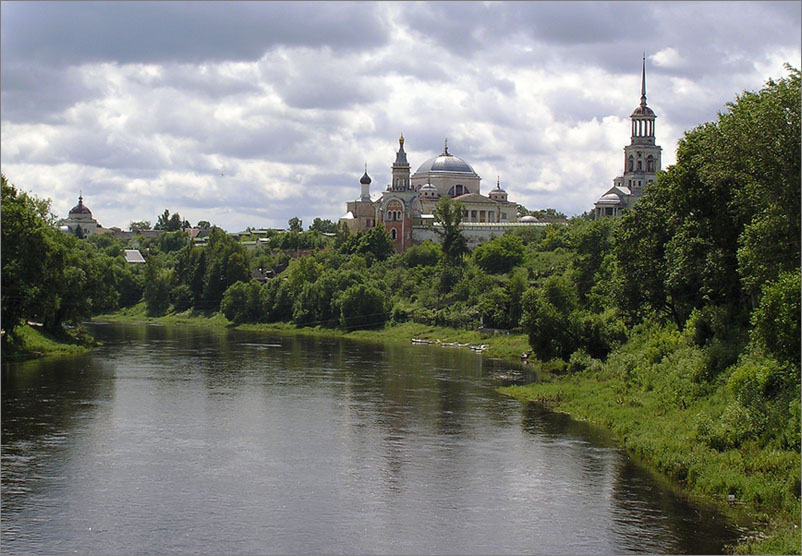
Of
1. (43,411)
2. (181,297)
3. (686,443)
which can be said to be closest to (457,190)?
(181,297)

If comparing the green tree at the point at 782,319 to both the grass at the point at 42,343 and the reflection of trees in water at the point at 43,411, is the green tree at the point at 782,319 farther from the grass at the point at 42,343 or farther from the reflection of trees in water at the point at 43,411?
the grass at the point at 42,343

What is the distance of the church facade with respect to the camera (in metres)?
101

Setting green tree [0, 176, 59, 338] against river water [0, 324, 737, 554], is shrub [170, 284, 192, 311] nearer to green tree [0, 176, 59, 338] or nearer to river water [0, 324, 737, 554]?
green tree [0, 176, 59, 338]

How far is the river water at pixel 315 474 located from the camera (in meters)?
19.3

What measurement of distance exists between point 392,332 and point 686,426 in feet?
145

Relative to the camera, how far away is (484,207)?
11031cm

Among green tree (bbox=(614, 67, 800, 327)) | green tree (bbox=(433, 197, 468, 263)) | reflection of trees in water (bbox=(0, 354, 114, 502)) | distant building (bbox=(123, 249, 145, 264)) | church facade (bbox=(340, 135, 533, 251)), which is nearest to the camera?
reflection of trees in water (bbox=(0, 354, 114, 502))

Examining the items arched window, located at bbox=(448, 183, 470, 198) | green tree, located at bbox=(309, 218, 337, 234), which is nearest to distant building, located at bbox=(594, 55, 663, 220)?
arched window, located at bbox=(448, 183, 470, 198)

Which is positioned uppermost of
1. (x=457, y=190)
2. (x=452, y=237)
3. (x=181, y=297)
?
(x=457, y=190)

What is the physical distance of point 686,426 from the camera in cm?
2619

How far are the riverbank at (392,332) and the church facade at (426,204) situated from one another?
71.8 feet

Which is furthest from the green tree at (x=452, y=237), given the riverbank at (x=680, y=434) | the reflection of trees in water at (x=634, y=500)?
the reflection of trees in water at (x=634, y=500)

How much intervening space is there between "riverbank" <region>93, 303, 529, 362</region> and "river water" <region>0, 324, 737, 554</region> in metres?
16.2

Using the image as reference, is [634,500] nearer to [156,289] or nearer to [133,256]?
[156,289]
